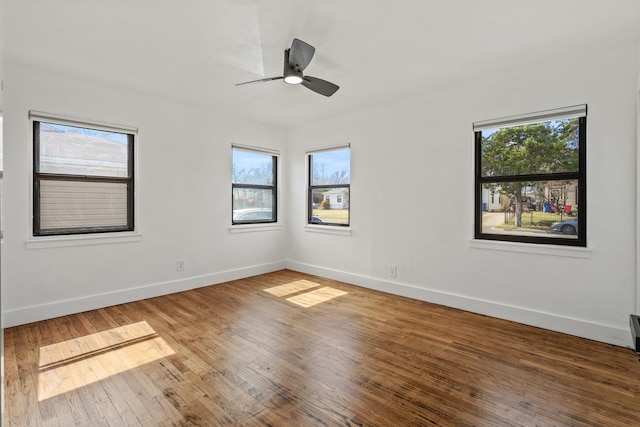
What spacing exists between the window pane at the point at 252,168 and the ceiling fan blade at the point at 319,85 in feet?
7.67

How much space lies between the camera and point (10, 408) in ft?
6.87

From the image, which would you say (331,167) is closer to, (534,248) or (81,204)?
(534,248)

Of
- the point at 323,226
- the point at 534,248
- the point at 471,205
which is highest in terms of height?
the point at 471,205

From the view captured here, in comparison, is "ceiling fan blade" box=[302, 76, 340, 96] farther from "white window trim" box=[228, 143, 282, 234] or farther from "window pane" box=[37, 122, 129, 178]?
"window pane" box=[37, 122, 129, 178]

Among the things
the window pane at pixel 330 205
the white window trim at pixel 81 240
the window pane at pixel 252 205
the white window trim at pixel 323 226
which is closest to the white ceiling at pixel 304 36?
the white window trim at pixel 323 226

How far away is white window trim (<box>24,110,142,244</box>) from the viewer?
341 centimetres

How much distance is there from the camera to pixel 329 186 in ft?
17.4

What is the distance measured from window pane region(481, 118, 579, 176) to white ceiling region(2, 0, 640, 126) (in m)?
0.66

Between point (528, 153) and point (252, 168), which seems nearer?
point (528, 153)

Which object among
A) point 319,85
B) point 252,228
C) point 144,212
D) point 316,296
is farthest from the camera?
point 252,228

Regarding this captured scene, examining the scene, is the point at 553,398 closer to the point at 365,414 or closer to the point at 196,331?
the point at 365,414

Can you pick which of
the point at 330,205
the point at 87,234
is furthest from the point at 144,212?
the point at 330,205

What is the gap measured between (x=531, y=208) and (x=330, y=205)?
2.70 m

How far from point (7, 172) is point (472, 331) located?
4.61 m
